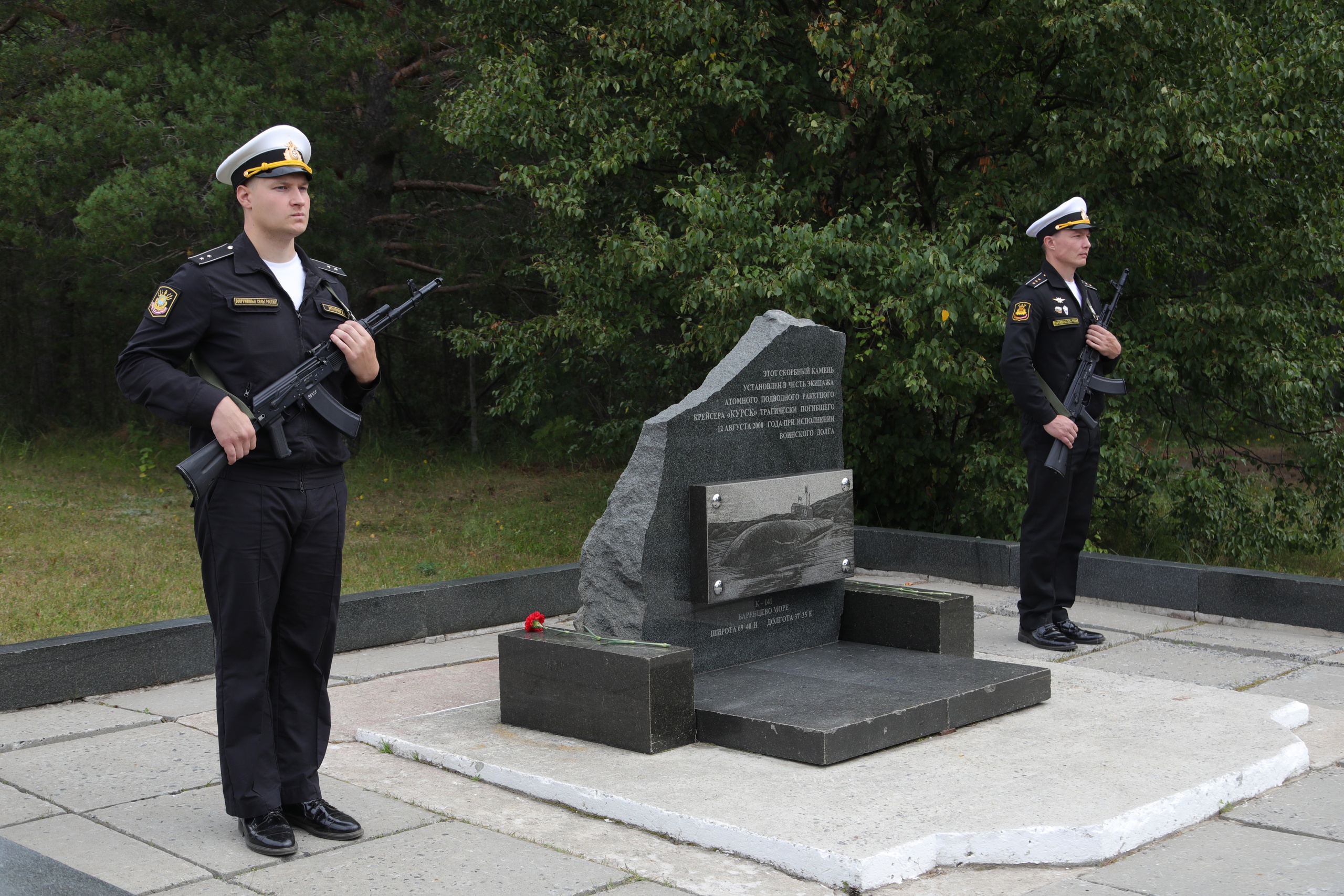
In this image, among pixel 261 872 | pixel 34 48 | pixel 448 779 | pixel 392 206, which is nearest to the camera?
pixel 261 872

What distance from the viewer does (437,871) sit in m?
3.87

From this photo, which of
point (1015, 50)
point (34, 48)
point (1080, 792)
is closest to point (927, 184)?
point (1015, 50)

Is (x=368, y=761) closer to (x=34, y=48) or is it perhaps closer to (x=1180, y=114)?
(x=1180, y=114)

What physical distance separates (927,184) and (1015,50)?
1.29 meters

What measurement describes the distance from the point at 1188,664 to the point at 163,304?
17.3 ft

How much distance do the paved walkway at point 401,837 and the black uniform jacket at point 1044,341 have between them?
189 cm

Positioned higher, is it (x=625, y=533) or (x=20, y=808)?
(x=625, y=533)

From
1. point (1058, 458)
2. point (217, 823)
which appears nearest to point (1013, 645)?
point (1058, 458)

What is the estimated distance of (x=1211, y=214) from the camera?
1002 cm

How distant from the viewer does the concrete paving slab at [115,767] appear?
15.4ft

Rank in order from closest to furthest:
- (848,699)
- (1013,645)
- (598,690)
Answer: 1. (598,690)
2. (848,699)
3. (1013,645)

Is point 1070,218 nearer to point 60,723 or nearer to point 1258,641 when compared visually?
point 1258,641

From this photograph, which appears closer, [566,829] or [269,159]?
[269,159]

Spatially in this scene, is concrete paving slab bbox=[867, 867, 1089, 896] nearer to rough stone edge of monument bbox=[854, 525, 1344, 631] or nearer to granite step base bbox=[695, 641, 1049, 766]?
granite step base bbox=[695, 641, 1049, 766]
